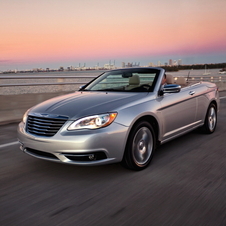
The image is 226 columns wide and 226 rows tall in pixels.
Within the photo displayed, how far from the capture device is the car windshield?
486 cm

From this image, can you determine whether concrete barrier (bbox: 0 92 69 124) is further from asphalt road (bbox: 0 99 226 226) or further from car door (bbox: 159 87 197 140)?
car door (bbox: 159 87 197 140)

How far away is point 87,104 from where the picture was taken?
→ 4105mm

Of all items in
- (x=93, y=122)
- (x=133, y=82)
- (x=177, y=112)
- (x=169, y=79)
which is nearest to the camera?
(x=93, y=122)

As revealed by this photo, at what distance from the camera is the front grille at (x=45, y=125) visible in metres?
3.73

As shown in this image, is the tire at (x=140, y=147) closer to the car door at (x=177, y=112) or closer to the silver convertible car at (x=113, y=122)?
the silver convertible car at (x=113, y=122)

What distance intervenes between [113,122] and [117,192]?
2.73 ft

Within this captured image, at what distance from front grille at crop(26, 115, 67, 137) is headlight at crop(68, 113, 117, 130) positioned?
0.55 feet

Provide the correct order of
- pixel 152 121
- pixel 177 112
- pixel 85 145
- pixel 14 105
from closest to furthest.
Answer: pixel 85 145
pixel 152 121
pixel 177 112
pixel 14 105

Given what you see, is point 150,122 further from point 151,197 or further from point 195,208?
point 195,208

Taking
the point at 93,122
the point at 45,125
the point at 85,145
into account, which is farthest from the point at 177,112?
the point at 45,125

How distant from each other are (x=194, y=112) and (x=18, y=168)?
10.3 feet

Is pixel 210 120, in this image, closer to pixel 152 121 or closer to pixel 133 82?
pixel 133 82

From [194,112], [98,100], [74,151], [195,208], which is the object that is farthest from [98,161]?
[194,112]

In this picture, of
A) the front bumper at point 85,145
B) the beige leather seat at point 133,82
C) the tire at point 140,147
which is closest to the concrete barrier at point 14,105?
the beige leather seat at point 133,82
